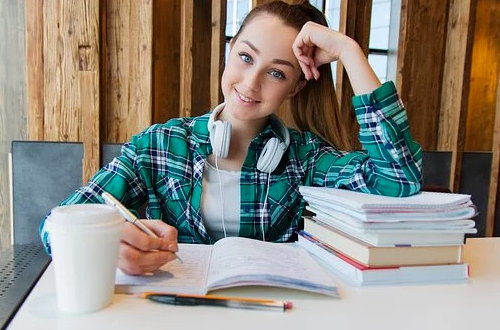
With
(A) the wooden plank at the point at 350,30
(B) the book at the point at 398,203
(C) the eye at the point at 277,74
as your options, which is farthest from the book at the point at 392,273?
(A) the wooden plank at the point at 350,30

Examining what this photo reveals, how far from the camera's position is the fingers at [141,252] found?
0.65 m

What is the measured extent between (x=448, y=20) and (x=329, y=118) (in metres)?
1.78

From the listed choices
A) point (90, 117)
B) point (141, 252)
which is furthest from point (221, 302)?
point (90, 117)

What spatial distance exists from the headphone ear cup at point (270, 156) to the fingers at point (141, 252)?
581 millimetres

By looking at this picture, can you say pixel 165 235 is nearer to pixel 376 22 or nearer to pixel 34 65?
pixel 34 65

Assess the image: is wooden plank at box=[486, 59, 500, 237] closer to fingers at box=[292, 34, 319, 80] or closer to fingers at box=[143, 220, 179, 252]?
fingers at box=[292, 34, 319, 80]

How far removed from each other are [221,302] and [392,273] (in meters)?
0.34

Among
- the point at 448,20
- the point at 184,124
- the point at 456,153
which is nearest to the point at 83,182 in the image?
the point at 184,124

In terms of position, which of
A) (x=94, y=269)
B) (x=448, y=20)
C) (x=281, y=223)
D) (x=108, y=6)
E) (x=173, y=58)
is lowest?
(x=281, y=223)

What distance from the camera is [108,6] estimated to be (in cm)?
198

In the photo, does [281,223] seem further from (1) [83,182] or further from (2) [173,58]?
(2) [173,58]

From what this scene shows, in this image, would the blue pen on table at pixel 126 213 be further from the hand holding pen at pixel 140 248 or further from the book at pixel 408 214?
the book at pixel 408 214

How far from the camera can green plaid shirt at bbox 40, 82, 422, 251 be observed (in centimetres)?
105

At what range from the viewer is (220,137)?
3.95 feet
